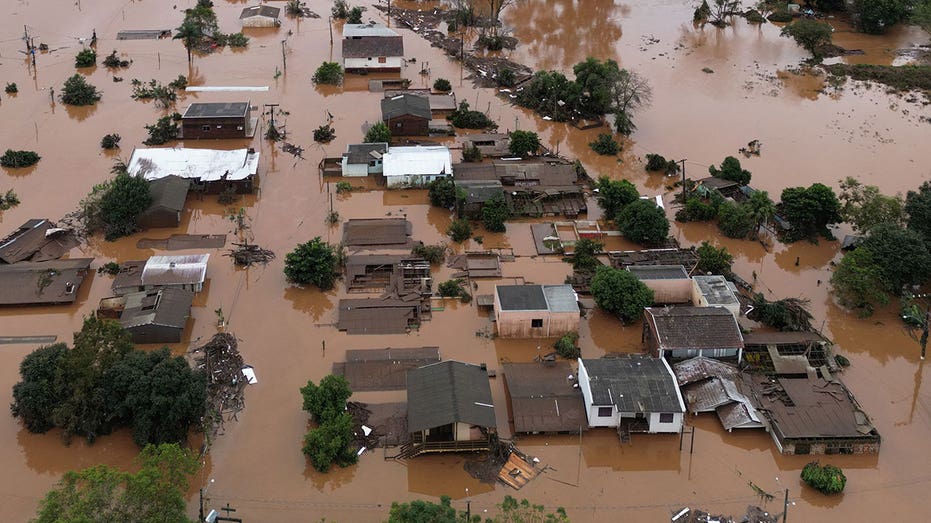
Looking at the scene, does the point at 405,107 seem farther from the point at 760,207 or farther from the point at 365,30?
the point at 760,207

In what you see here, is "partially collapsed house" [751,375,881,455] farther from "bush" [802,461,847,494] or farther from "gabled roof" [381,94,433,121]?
"gabled roof" [381,94,433,121]

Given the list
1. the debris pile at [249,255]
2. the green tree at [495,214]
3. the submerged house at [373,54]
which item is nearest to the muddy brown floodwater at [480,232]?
the debris pile at [249,255]

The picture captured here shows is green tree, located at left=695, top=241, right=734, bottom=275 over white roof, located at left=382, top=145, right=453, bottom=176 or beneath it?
beneath

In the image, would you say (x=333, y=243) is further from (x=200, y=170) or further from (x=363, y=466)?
(x=363, y=466)

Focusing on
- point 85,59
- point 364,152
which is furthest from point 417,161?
point 85,59

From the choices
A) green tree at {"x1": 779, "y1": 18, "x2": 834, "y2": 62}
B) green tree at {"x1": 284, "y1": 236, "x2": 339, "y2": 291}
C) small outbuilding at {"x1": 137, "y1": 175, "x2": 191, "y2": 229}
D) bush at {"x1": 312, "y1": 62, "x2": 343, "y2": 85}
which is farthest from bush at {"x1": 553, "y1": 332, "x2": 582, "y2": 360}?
green tree at {"x1": 779, "y1": 18, "x2": 834, "y2": 62}

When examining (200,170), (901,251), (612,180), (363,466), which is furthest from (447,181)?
(901,251)

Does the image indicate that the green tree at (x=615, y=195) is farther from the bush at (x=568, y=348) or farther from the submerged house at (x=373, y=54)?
the submerged house at (x=373, y=54)
